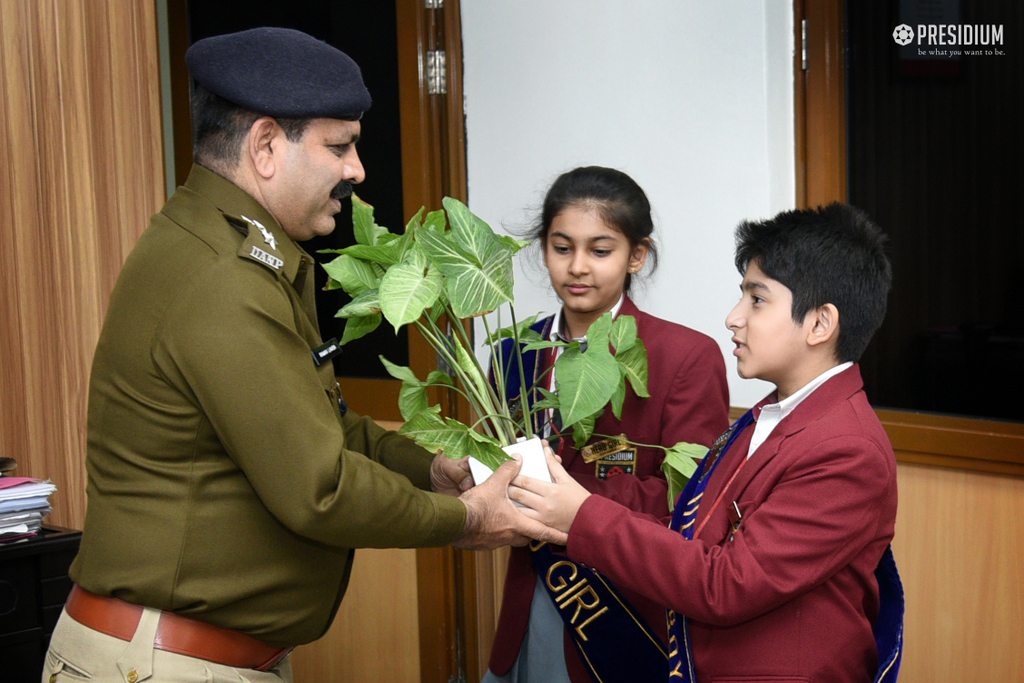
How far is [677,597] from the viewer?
4.28ft

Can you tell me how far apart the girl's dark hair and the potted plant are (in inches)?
11.1

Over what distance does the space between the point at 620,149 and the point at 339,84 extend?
1.46 metres

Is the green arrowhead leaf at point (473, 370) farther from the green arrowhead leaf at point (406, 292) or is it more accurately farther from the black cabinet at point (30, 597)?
the black cabinet at point (30, 597)

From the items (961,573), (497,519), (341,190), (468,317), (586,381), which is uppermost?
(341,190)

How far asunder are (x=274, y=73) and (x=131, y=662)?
84cm

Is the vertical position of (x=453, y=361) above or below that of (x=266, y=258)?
below

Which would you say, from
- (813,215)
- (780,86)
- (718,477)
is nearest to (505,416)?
(718,477)

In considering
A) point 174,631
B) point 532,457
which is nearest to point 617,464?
point 532,457

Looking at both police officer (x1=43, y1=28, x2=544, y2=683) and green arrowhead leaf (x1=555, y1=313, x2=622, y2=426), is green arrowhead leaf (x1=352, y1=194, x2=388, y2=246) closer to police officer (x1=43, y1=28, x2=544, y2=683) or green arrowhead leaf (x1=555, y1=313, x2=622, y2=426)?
police officer (x1=43, y1=28, x2=544, y2=683)

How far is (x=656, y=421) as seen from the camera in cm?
172

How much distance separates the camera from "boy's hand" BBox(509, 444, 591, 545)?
1.48 metres

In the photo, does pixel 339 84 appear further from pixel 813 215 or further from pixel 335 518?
pixel 813 215

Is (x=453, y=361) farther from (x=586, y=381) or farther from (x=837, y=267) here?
(x=837, y=267)

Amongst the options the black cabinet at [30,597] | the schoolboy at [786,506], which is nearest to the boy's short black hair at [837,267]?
the schoolboy at [786,506]
